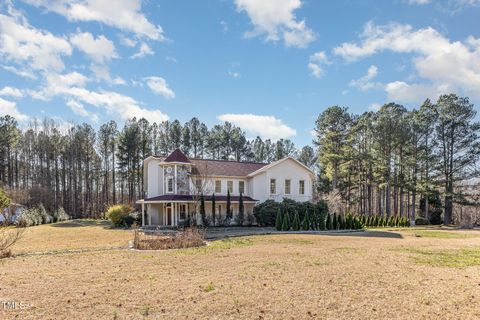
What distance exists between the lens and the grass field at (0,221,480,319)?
247 inches

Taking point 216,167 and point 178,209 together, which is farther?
point 216,167

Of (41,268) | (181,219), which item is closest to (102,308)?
(41,268)

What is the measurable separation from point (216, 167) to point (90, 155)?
93.0 ft

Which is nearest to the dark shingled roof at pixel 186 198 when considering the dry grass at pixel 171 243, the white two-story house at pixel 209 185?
the white two-story house at pixel 209 185

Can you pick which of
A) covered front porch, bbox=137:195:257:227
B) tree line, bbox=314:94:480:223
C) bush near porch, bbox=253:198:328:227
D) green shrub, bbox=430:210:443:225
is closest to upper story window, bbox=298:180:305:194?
bush near porch, bbox=253:198:328:227

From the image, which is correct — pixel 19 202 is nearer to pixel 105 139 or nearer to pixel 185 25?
pixel 105 139

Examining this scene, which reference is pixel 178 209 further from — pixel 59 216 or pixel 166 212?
pixel 59 216

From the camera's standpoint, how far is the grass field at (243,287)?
6.27m

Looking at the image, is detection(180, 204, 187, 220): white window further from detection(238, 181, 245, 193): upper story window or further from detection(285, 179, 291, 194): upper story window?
detection(285, 179, 291, 194): upper story window

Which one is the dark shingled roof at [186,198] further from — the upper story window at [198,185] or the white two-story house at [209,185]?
the upper story window at [198,185]

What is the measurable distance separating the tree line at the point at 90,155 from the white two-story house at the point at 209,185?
56.7ft

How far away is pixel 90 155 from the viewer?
184 feet

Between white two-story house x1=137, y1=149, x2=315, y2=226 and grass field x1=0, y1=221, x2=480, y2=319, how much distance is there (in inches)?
812

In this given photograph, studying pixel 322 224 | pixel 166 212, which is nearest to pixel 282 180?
pixel 322 224
